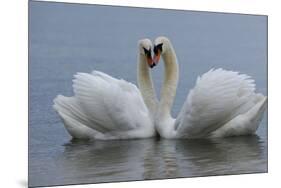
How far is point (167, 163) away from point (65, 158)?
90 cm

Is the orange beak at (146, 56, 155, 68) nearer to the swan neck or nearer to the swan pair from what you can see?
the swan pair

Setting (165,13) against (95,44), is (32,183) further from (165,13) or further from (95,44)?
(165,13)

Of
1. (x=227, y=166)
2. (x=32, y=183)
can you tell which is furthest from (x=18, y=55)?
(x=227, y=166)

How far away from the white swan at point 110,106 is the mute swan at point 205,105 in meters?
0.12

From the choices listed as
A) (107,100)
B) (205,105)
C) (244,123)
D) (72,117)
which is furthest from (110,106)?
(244,123)

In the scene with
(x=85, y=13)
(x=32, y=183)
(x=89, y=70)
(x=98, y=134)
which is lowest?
(x=32, y=183)

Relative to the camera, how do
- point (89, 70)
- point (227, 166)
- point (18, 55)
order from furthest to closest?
point (227, 166), point (89, 70), point (18, 55)

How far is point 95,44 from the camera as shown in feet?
19.1

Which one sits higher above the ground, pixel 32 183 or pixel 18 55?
pixel 18 55

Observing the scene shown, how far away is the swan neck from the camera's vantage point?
240 inches

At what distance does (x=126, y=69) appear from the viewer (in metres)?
5.93

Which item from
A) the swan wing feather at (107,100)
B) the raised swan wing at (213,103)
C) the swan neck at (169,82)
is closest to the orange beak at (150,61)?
the swan neck at (169,82)

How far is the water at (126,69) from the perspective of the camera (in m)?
5.61

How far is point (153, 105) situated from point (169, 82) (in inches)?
9.7
